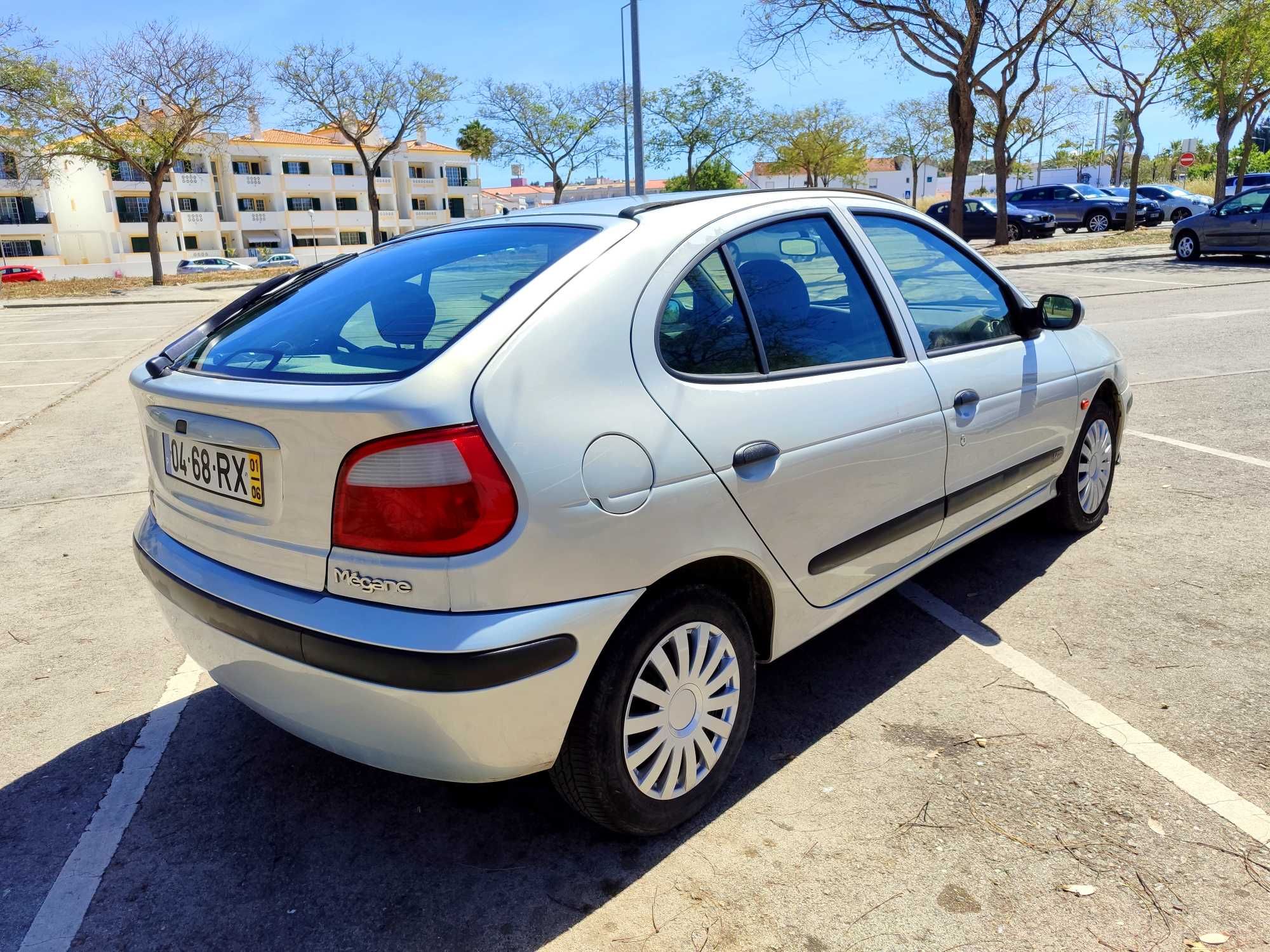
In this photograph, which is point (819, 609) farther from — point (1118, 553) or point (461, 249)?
point (1118, 553)

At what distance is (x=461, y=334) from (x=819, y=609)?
1.38 m

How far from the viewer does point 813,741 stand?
9.71ft

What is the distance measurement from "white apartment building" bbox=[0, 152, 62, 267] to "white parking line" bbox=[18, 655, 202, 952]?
68993mm

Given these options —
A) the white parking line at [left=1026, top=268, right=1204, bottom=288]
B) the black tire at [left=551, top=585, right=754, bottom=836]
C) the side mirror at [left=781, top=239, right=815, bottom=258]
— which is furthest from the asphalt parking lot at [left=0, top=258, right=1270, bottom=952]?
the white parking line at [left=1026, top=268, right=1204, bottom=288]

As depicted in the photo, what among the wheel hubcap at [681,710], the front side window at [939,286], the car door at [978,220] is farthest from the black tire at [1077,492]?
the car door at [978,220]

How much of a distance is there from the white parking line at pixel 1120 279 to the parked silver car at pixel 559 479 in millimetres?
14956

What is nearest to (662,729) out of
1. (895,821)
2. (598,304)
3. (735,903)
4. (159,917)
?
(735,903)

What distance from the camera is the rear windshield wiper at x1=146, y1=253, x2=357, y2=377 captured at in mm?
2863

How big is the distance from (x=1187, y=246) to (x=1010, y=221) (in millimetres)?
12267

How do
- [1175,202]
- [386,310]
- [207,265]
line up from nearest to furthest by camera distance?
[386,310]
[1175,202]
[207,265]

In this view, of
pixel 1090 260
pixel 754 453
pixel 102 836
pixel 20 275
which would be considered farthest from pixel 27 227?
pixel 754 453

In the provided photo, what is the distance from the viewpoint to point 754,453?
2486mm

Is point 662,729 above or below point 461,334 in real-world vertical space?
below

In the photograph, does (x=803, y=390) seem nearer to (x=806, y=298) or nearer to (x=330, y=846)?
(x=806, y=298)
